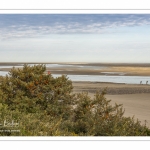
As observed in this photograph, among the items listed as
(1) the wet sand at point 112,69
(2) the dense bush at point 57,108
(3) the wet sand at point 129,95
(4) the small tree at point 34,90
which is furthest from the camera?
(4) the small tree at point 34,90

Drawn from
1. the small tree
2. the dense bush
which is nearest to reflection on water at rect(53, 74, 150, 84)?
the dense bush

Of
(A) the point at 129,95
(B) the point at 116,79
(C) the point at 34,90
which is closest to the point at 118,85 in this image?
(B) the point at 116,79

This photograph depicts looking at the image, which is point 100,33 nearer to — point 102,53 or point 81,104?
point 102,53

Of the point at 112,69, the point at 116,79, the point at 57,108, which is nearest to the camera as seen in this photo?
the point at 112,69

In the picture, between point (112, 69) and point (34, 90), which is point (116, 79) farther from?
point (34, 90)

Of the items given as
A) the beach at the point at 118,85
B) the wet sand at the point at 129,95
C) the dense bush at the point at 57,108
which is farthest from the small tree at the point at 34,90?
the wet sand at the point at 129,95

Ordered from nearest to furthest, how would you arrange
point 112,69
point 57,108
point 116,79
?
point 112,69 → point 116,79 → point 57,108

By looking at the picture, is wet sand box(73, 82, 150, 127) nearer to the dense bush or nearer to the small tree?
the dense bush

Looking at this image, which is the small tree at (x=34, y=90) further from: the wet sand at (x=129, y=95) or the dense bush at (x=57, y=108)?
the wet sand at (x=129, y=95)
